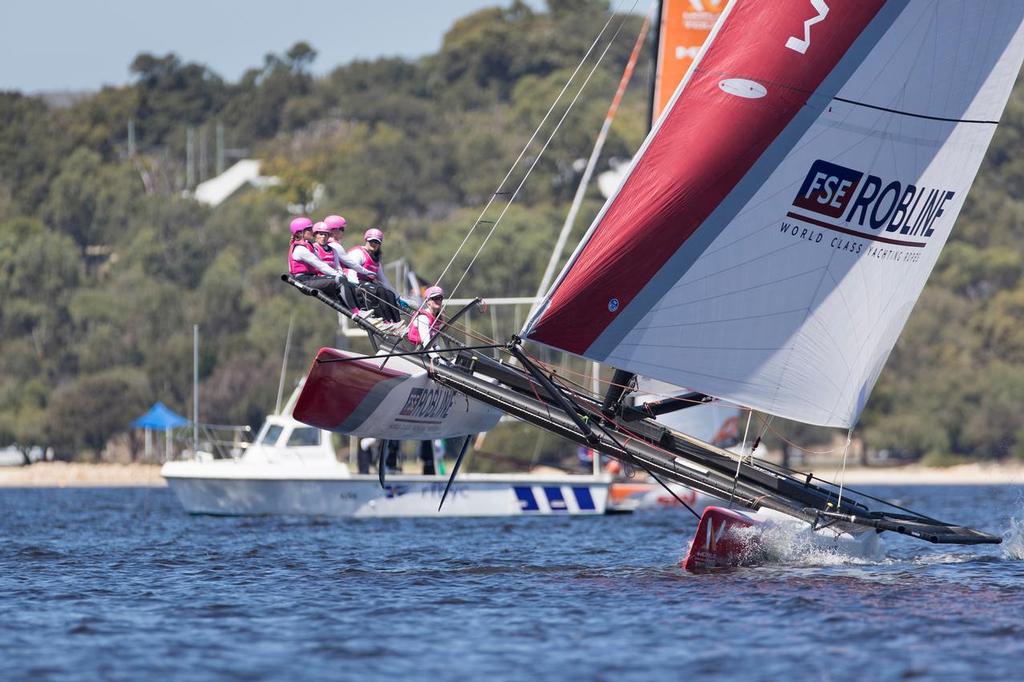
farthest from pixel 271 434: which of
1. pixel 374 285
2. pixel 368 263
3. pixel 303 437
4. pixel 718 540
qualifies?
pixel 718 540

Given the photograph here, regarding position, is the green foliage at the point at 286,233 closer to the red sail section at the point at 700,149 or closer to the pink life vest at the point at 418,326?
the pink life vest at the point at 418,326

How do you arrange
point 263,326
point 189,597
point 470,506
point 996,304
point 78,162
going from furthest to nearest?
point 78,162 → point 996,304 → point 263,326 → point 470,506 → point 189,597

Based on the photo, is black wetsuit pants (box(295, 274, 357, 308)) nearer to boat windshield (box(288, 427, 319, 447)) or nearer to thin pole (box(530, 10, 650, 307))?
thin pole (box(530, 10, 650, 307))

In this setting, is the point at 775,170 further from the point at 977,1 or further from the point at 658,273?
the point at 977,1

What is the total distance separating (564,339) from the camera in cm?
1756

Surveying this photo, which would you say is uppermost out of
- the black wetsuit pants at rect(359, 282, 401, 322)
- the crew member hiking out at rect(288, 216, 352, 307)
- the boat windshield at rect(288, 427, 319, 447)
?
the crew member hiking out at rect(288, 216, 352, 307)

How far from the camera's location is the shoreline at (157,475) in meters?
66.9

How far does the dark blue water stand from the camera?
12469mm

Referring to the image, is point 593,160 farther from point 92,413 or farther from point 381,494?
point 92,413

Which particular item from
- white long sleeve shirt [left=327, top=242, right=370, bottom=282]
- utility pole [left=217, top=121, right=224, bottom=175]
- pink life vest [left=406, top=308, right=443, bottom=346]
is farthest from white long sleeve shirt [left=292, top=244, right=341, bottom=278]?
utility pole [left=217, top=121, right=224, bottom=175]

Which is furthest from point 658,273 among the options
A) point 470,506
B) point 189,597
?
point 470,506

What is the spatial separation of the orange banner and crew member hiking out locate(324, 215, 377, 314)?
7.84m

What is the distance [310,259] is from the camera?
1927cm

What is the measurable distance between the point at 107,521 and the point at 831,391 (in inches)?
703
